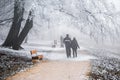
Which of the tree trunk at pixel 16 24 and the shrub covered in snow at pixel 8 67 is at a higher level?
the tree trunk at pixel 16 24

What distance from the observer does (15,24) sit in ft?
87.6

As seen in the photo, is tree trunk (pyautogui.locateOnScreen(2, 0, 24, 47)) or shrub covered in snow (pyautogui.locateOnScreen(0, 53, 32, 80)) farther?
tree trunk (pyautogui.locateOnScreen(2, 0, 24, 47))

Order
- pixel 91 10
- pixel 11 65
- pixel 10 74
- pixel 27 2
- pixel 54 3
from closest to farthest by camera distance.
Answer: pixel 10 74, pixel 11 65, pixel 27 2, pixel 54 3, pixel 91 10

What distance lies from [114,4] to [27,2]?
378 inches

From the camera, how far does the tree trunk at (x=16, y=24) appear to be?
24.1m

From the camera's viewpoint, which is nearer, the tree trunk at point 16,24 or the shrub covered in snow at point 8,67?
the shrub covered in snow at point 8,67

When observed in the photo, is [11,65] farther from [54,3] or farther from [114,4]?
[114,4]

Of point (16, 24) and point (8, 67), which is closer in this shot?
point (8, 67)

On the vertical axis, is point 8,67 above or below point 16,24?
below

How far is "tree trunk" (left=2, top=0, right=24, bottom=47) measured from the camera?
2412 centimetres

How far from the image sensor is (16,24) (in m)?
26.7

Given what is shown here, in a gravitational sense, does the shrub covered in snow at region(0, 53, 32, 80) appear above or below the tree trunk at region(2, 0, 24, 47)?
below

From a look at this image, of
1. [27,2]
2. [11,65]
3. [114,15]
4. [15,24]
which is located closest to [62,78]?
[11,65]

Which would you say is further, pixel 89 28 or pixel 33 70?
pixel 89 28
